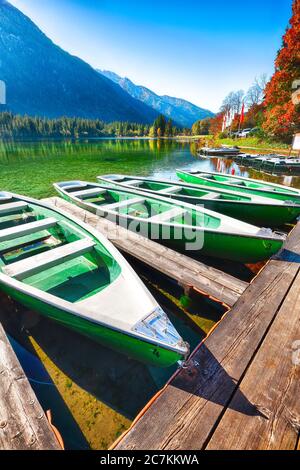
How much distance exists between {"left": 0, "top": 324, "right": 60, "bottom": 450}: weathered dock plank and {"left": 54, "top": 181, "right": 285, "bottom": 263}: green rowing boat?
4.22 m

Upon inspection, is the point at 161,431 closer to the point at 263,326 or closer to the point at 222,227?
the point at 263,326

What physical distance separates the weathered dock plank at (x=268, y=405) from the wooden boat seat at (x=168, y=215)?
3838mm

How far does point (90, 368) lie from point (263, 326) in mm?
2819

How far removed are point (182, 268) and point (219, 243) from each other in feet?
4.39

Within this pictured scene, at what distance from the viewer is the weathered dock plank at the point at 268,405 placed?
83.0 inches

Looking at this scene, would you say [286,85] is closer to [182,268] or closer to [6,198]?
[182,268]

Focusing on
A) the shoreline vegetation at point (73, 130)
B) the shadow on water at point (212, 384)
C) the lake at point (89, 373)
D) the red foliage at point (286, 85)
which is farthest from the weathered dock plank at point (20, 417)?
the shoreline vegetation at point (73, 130)

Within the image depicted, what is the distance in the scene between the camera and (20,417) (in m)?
2.19

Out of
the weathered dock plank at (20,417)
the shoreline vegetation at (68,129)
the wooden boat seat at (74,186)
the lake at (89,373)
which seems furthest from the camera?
the shoreline vegetation at (68,129)

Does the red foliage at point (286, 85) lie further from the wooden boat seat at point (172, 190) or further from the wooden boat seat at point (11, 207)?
the wooden boat seat at point (11, 207)

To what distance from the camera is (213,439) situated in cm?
212

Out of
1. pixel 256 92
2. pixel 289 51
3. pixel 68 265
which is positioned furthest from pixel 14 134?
pixel 68 265

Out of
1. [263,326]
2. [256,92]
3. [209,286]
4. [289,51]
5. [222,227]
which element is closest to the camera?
[263,326]
